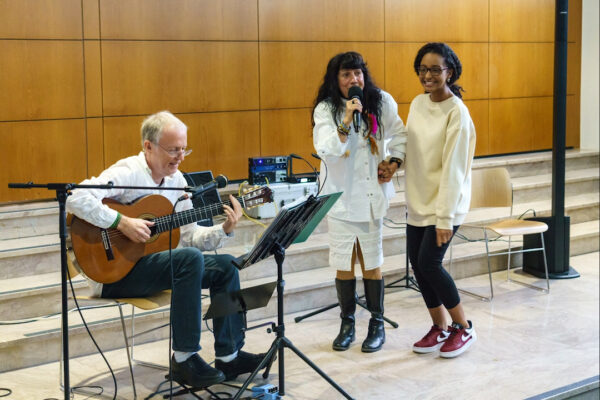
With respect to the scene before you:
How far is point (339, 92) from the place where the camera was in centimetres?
406

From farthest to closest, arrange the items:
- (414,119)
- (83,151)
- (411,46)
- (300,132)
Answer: (411,46)
(300,132)
(83,151)
(414,119)

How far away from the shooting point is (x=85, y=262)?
11.2 feet

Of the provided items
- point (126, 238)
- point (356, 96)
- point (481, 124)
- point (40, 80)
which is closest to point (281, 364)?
point (126, 238)

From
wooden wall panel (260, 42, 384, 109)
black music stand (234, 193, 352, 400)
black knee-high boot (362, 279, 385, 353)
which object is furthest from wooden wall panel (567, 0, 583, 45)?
black music stand (234, 193, 352, 400)

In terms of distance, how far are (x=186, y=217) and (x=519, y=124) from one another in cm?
532

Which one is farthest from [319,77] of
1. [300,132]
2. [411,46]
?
[411,46]

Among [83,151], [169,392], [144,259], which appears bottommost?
[169,392]

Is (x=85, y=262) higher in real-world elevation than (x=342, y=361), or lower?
higher

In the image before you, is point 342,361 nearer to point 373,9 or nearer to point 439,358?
point 439,358

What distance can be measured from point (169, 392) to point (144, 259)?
676 mm

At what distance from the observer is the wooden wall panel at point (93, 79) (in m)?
5.56

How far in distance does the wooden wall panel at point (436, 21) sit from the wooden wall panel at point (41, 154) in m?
2.89

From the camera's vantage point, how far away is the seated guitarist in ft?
11.2

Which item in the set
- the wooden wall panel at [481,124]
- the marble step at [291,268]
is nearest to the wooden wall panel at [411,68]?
the wooden wall panel at [481,124]
